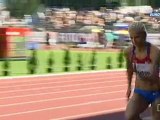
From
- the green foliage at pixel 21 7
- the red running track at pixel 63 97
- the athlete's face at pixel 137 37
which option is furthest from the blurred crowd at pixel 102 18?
the athlete's face at pixel 137 37

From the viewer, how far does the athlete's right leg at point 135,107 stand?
16.0 ft

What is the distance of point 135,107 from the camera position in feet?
16.2

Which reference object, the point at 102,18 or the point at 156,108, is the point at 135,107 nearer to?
the point at 156,108

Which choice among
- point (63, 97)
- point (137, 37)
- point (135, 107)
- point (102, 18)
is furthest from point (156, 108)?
point (102, 18)

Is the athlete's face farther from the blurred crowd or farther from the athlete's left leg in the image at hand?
the blurred crowd

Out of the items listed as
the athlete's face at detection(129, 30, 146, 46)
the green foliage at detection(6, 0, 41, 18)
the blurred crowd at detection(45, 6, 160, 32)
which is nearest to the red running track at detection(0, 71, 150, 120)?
the athlete's face at detection(129, 30, 146, 46)

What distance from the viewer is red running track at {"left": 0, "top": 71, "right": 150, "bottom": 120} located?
30.1ft

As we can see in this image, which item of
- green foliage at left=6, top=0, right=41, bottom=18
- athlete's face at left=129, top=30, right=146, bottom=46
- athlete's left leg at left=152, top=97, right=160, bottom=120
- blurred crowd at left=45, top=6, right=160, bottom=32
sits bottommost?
blurred crowd at left=45, top=6, right=160, bottom=32

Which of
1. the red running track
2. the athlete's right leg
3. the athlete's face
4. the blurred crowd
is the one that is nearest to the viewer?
the athlete's face

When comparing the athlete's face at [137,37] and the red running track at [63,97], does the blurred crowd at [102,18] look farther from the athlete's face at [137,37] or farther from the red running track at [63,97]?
the athlete's face at [137,37]

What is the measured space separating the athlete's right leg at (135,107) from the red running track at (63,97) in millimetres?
3898

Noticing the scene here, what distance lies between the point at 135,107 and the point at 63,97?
6.75 m

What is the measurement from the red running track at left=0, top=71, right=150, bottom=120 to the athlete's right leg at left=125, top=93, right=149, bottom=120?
3.90 m

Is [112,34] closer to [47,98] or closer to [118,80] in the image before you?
[118,80]
